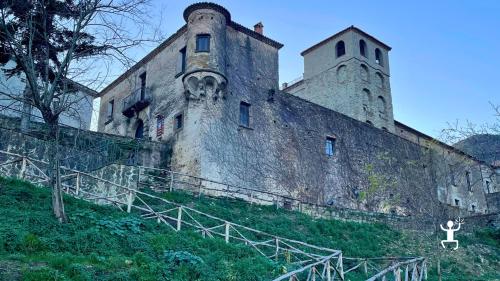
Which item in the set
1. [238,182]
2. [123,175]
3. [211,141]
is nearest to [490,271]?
[238,182]

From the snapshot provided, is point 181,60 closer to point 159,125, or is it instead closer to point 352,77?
point 159,125

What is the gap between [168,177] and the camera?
78.3ft

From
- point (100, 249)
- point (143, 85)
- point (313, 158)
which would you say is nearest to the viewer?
point (100, 249)

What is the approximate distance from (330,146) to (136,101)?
11.9 m

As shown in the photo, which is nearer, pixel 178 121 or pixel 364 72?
pixel 178 121

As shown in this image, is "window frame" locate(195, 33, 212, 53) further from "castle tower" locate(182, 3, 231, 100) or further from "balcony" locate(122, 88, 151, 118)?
"balcony" locate(122, 88, 151, 118)

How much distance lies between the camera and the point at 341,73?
4019cm

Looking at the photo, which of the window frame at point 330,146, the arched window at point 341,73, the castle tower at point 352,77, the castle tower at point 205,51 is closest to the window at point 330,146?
the window frame at point 330,146

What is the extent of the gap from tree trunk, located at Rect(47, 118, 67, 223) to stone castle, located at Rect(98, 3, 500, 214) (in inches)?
320

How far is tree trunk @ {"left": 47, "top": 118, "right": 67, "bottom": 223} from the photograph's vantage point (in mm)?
11062

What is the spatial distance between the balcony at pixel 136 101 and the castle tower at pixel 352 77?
16.3m

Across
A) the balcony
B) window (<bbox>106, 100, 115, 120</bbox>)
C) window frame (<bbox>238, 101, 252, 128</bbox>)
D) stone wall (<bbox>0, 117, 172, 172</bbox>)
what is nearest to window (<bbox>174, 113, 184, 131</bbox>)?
stone wall (<bbox>0, 117, 172, 172</bbox>)

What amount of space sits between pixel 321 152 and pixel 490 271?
1170 centimetres

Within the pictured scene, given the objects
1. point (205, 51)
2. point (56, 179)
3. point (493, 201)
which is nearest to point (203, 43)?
point (205, 51)
